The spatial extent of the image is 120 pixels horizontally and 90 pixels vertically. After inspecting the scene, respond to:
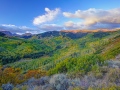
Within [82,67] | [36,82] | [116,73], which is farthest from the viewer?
[82,67]

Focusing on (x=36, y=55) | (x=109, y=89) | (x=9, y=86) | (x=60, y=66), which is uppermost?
(x=109, y=89)

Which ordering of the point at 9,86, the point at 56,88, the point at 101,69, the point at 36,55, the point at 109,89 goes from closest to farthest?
1. the point at 109,89
2. the point at 56,88
3. the point at 9,86
4. the point at 101,69
5. the point at 36,55

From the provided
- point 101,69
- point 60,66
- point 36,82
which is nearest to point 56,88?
point 36,82

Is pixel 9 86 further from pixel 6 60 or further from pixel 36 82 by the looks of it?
pixel 6 60

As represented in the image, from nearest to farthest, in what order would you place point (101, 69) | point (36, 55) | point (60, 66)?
point (101, 69) → point (60, 66) → point (36, 55)

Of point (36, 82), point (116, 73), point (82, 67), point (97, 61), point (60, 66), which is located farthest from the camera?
point (60, 66)

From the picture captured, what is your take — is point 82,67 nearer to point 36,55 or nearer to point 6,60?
point 6,60

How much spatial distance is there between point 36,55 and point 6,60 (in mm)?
48356

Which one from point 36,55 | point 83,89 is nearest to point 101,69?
point 83,89

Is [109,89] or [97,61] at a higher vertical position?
[109,89]

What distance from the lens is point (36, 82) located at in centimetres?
1115

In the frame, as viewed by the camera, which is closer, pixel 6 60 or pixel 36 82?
pixel 36 82

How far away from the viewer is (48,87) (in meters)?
8.23

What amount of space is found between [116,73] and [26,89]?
491cm
